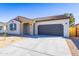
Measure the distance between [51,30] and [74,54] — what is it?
179 inches

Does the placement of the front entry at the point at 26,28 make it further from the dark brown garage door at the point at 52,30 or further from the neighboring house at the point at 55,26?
the dark brown garage door at the point at 52,30

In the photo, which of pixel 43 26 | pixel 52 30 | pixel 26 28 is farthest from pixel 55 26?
pixel 26 28

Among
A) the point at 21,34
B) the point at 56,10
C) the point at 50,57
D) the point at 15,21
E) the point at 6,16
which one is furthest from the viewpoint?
the point at 15,21

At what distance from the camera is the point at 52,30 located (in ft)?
35.1

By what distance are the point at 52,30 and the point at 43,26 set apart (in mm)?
1594

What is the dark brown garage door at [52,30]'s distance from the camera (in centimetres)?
1048

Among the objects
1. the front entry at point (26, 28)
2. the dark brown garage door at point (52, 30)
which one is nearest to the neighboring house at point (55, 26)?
the dark brown garage door at point (52, 30)

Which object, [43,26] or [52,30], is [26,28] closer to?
[43,26]

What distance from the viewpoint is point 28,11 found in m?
10.3

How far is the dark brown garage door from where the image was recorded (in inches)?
412

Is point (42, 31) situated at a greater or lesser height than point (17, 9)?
lesser

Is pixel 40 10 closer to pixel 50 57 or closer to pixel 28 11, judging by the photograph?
pixel 28 11

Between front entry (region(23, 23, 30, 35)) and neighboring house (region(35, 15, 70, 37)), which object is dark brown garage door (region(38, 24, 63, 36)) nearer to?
neighboring house (region(35, 15, 70, 37))

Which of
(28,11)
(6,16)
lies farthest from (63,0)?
(6,16)
